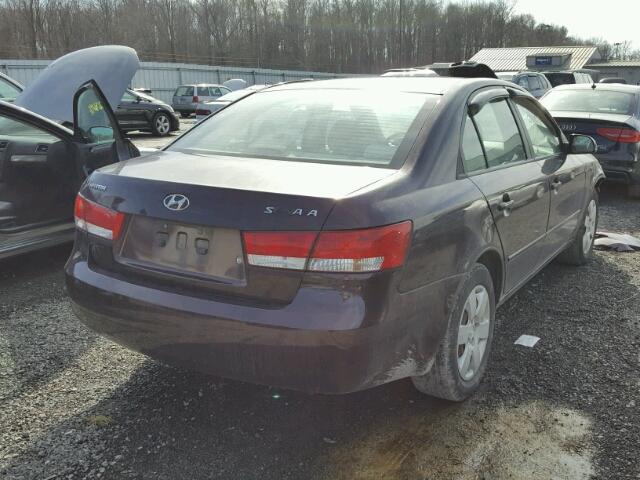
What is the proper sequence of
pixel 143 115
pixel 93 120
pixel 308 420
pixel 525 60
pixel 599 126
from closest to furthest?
1. pixel 308 420
2. pixel 93 120
3. pixel 599 126
4. pixel 143 115
5. pixel 525 60

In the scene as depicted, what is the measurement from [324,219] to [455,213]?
0.72m

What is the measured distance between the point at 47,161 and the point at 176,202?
10.1ft

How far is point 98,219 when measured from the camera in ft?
8.13

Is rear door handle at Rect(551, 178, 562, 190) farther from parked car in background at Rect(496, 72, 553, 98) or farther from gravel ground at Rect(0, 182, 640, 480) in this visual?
parked car in background at Rect(496, 72, 553, 98)

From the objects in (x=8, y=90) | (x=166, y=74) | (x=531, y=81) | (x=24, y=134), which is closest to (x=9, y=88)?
(x=8, y=90)

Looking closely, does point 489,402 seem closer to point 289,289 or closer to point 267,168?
point 289,289

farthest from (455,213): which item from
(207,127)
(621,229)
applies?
(621,229)

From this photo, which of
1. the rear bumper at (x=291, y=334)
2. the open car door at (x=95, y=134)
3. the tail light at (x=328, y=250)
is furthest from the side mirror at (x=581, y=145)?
the open car door at (x=95, y=134)

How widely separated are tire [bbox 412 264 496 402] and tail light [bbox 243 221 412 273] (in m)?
0.61

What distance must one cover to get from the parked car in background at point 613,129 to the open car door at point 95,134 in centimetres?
559

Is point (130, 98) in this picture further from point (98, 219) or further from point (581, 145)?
point (98, 219)

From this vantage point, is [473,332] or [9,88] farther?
[9,88]

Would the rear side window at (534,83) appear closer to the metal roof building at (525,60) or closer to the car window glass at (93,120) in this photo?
the metal roof building at (525,60)

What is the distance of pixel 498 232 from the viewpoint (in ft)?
9.40
